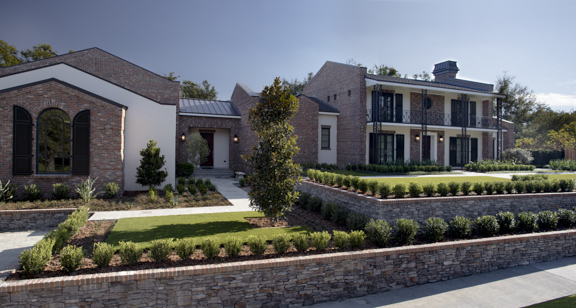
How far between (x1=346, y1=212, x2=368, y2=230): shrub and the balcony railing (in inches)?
485

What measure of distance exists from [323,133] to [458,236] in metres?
13.8

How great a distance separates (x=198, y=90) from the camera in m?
34.8

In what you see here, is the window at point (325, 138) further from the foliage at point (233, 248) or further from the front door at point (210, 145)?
the foliage at point (233, 248)

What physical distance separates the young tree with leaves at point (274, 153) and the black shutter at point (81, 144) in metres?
6.50

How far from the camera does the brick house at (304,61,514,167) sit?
19891 millimetres

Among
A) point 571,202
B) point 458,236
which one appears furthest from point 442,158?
point 458,236

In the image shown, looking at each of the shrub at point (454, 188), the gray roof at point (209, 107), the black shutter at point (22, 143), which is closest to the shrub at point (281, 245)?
the shrub at point (454, 188)

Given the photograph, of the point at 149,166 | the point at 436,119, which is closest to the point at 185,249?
the point at 149,166

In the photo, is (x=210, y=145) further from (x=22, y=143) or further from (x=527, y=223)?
(x=527, y=223)

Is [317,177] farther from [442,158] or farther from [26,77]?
[442,158]

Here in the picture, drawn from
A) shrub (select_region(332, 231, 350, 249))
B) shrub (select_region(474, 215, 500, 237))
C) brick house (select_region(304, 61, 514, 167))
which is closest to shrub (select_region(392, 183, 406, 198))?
shrub (select_region(474, 215, 500, 237))

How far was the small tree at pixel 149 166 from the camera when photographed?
12.4 meters

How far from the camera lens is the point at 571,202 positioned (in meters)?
10.5

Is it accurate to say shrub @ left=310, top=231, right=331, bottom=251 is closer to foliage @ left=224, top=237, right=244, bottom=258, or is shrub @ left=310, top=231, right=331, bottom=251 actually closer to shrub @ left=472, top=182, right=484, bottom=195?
foliage @ left=224, top=237, right=244, bottom=258
